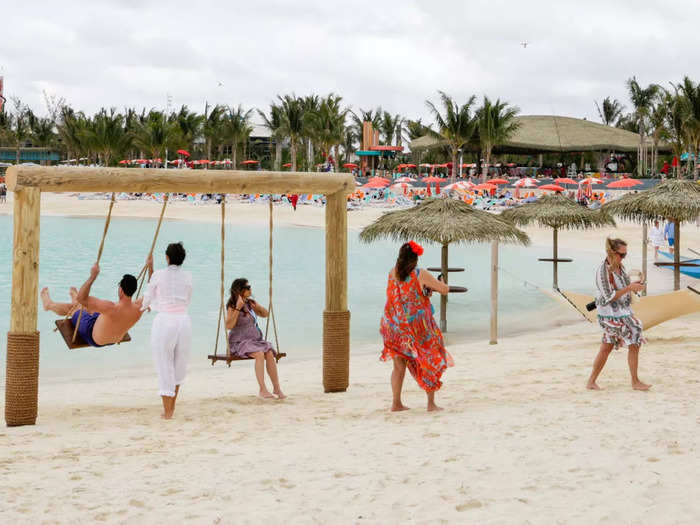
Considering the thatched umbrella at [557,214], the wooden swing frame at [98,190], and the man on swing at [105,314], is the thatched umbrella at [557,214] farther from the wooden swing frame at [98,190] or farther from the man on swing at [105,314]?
the man on swing at [105,314]

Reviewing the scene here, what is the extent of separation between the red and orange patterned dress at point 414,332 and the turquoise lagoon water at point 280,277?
5.35 meters

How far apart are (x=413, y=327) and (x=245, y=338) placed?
1.41m

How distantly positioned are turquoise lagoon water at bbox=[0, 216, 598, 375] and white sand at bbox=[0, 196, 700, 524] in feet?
14.8

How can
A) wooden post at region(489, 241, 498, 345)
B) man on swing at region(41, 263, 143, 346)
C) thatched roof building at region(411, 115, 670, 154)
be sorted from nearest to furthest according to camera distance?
man on swing at region(41, 263, 143, 346) < wooden post at region(489, 241, 498, 345) < thatched roof building at region(411, 115, 670, 154)

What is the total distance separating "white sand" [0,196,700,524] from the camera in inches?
133

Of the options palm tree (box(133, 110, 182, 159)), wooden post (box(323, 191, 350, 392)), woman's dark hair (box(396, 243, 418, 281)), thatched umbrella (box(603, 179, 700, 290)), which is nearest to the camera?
woman's dark hair (box(396, 243, 418, 281))

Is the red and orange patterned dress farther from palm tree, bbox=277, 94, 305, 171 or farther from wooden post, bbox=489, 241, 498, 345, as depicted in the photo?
palm tree, bbox=277, 94, 305, 171

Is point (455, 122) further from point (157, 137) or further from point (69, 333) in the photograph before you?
point (69, 333)

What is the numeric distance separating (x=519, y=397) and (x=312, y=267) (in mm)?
14797

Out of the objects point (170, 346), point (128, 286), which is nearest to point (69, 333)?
point (128, 286)

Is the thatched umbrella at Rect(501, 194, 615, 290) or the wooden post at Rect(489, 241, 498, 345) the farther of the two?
the thatched umbrella at Rect(501, 194, 615, 290)

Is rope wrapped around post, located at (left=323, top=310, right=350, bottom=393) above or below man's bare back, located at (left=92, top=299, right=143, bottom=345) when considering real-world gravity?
below

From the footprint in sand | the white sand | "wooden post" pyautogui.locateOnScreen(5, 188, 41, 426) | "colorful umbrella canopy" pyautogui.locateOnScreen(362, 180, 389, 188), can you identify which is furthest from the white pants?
"colorful umbrella canopy" pyautogui.locateOnScreen(362, 180, 389, 188)

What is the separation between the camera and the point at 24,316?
5125 mm
